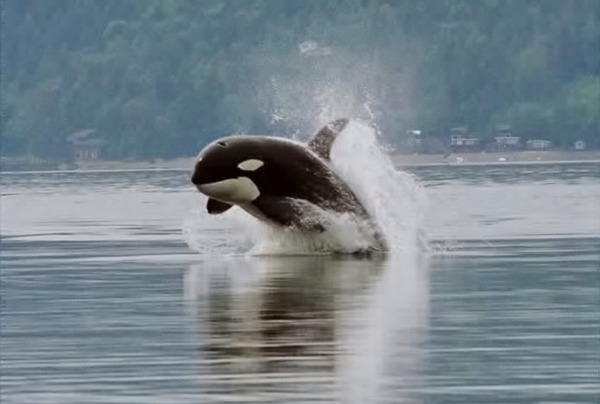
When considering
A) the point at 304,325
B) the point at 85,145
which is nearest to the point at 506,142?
the point at 85,145

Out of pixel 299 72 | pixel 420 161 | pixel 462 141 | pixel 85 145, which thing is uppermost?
pixel 299 72

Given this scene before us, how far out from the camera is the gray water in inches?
728

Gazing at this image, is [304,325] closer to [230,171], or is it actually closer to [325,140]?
[230,171]

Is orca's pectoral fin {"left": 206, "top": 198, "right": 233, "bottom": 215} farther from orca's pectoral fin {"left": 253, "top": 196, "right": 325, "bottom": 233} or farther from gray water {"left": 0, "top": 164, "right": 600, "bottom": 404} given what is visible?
gray water {"left": 0, "top": 164, "right": 600, "bottom": 404}

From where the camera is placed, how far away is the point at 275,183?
31969mm

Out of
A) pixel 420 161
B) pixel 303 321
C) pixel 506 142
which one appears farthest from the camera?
pixel 506 142

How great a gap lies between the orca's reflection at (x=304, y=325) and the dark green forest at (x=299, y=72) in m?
108

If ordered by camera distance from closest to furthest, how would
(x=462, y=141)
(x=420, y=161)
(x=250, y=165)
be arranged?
(x=250, y=165)
(x=420, y=161)
(x=462, y=141)

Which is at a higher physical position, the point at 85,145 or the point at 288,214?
the point at 85,145

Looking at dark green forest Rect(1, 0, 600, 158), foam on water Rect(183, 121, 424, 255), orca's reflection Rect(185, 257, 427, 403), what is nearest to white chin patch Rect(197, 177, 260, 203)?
foam on water Rect(183, 121, 424, 255)

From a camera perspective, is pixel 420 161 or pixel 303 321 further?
pixel 420 161

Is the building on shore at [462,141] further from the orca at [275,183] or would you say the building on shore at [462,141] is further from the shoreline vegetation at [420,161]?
the orca at [275,183]

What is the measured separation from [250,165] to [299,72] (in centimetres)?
11972

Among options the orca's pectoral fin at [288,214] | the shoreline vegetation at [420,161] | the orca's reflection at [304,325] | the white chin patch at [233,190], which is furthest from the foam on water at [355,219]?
the shoreline vegetation at [420,161]
